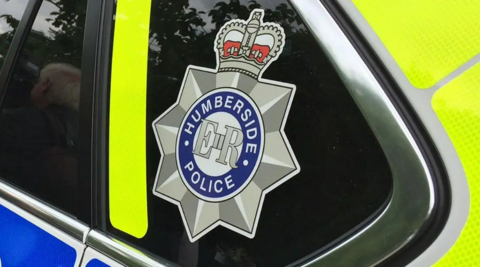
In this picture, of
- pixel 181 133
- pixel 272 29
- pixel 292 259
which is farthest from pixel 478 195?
pixel 181 133

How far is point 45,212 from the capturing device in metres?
1.46

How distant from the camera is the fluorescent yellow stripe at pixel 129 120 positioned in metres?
Result: 1.20

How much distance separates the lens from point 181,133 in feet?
3.55

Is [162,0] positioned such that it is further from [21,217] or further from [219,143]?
[21,217]

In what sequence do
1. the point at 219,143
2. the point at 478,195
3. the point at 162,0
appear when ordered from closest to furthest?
the point at 478,195, the point at 219,143, the point at 162,0

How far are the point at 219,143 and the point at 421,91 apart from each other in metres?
0.41

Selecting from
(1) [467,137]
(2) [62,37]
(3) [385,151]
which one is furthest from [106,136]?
(1) [467,137]

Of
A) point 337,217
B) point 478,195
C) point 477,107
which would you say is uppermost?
point 477,107

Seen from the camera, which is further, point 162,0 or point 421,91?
point 162,0

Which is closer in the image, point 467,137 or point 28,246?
point 467,137

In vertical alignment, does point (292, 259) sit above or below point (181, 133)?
below

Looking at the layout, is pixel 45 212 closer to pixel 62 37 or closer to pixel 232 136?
pixel 62 37

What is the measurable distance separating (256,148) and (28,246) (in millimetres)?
878

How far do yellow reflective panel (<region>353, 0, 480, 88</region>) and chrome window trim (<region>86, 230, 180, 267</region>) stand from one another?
699mm
